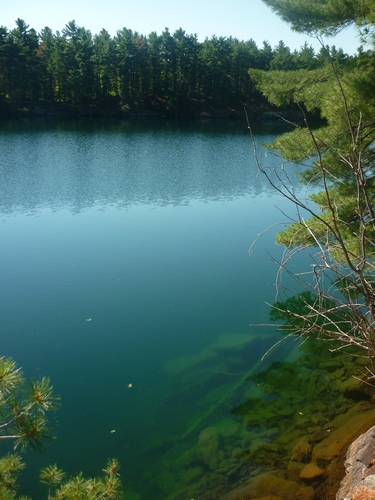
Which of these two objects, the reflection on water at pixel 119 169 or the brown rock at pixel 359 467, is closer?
the brown rock at pixel 359 467

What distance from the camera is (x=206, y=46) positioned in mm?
42312

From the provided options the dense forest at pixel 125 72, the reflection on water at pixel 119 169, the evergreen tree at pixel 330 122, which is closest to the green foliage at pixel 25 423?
the evergreen tree at pixel 330 122

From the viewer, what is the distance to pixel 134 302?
775 cm

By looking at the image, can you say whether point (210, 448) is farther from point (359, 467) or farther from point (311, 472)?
point (359, 467)

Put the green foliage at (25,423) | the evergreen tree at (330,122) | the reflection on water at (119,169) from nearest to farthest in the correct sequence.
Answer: the green foliage at (25,423) → the evergreen tree at (330,122) → the reflection on water at (119,169)

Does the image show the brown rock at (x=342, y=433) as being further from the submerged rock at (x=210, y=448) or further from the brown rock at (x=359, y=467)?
the submerged rock at (x=210, y=448)

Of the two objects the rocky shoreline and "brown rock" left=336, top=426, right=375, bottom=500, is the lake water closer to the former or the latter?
the rocky shoreline

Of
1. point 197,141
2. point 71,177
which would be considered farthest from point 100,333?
point 197,141

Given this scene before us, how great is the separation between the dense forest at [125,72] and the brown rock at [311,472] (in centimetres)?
3658

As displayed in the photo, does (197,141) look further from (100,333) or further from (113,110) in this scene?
(100,333)

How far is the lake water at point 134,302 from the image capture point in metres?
4.89

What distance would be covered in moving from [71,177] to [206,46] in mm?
30160

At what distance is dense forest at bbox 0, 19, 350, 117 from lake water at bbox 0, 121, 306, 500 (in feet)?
78.0

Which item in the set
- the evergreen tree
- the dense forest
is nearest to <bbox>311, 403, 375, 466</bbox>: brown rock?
the evergreen tree
